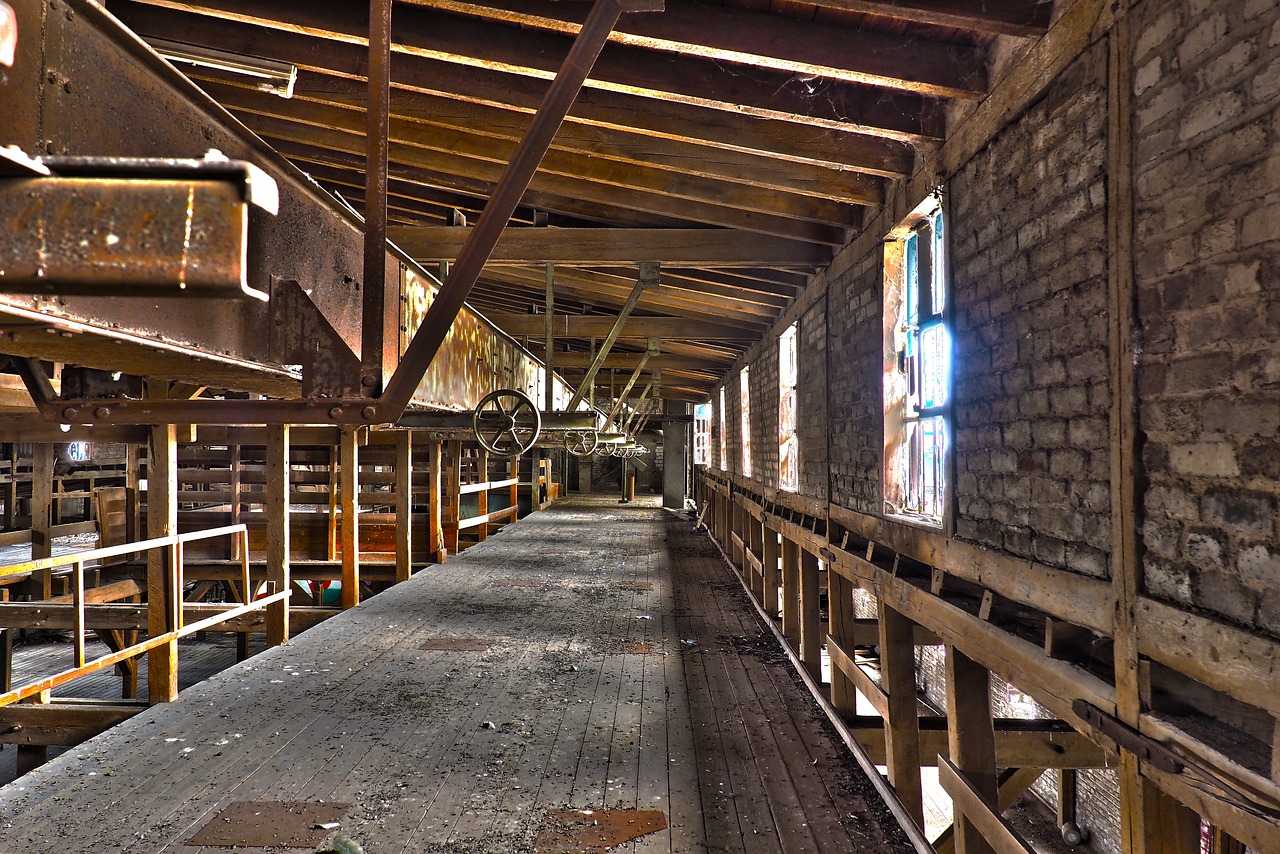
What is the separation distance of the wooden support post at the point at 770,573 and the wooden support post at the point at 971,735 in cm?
411

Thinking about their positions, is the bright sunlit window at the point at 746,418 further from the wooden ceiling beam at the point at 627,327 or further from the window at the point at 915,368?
the window at the point at 915,368

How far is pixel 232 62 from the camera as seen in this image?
329cm

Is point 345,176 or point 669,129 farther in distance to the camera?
point 345,176

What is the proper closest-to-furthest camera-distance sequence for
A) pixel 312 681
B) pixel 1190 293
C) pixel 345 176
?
1. pixel 1190 293
2. pixel 312 681
3. pixel 345 176

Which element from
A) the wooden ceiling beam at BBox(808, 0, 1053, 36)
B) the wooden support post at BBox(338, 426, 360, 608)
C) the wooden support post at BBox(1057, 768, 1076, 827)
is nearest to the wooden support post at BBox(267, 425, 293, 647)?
the wooden support post at BBox(338, 426, 360, 608)

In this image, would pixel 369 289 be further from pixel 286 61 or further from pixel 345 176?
pixel 345 176

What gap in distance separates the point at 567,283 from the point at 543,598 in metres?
3.47

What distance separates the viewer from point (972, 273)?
126 inches

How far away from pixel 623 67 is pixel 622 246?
2236 mm

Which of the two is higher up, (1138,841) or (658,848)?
(1138,841)

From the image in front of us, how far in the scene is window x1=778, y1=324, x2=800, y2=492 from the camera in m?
7.47

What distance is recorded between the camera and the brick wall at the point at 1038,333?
233 cm

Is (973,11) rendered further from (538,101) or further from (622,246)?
(622,246)

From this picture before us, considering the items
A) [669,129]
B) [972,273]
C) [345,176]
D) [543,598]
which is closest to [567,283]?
[345,176]
